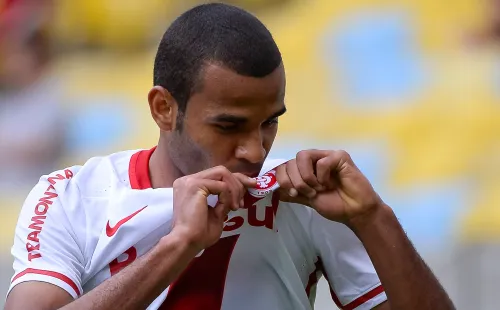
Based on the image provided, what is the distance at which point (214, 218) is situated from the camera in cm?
227

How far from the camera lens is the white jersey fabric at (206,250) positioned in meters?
2.41

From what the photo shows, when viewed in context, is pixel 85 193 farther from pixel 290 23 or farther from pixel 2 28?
pixel 2 28

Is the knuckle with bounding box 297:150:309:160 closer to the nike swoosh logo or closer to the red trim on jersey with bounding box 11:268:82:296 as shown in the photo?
the nike swoosh logo

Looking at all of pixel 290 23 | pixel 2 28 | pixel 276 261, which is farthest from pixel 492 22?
pixel 276 261

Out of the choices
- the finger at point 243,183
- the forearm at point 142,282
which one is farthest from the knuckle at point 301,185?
the forearm at point 142,282

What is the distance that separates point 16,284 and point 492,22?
4.61 metres

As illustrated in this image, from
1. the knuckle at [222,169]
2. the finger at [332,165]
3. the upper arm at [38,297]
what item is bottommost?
the upper arm at [38,297]

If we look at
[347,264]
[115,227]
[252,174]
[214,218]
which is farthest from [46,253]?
[347,264]

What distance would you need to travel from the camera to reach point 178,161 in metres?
2.52

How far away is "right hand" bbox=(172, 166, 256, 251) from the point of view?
7.24 feet

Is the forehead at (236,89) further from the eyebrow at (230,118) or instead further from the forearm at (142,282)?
the forearm at (142,282)

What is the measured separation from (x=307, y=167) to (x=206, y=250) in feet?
1.22

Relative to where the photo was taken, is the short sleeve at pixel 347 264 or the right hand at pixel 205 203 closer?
the right hand at pixel 205 203

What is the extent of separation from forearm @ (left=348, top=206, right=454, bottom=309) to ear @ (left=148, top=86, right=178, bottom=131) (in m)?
0.56
